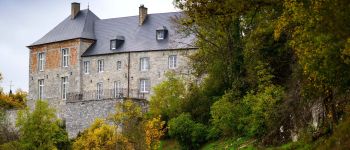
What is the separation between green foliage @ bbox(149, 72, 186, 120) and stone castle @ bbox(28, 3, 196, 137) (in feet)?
22.4

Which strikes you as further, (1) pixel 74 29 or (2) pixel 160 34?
(1) pixel 74 29

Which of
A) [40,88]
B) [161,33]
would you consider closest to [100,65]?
[161,33]

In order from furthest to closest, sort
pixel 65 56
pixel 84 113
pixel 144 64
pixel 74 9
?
1. pixel 74 9
2. pixel 65 56
3. pixel 144 64
4. pixel 84 113

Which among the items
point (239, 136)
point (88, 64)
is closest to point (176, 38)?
point (88, 64)

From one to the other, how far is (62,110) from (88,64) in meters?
4.20

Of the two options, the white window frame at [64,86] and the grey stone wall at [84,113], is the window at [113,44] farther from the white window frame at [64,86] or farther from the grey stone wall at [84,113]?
the grey stone wall at [84,113]

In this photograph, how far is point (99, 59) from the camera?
67312mm

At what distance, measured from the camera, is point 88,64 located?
6812 cm

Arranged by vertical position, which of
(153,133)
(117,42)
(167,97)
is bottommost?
(153,133)

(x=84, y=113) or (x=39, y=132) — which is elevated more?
(x=84, y=113)

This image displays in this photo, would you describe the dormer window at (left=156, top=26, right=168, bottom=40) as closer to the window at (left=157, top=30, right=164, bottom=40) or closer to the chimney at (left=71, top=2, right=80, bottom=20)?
the window at (left=157, top=30, right=164, bottom=40)

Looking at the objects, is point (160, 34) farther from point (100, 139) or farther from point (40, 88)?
point (100, 139)

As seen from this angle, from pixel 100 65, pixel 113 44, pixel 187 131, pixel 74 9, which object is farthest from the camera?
pixel 74 9

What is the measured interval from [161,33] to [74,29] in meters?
9.28
